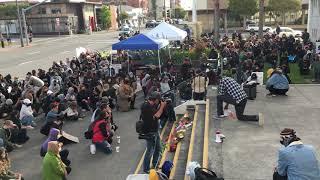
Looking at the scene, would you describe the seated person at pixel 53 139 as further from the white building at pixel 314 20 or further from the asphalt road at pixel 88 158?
the white building at pixel 314 20

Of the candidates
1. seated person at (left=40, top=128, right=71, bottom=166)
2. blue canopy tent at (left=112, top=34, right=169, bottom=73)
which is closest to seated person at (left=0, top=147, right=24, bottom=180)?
seated person at (left=40, top=128, right=71, bottom=166)

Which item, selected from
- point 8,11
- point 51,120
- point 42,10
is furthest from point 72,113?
point 8,11

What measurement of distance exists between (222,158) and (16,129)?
707 cm

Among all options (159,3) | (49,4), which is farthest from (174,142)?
(159,3)

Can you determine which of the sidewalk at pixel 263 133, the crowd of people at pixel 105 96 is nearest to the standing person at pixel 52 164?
the crowd of people at pixel 105 96

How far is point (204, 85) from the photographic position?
15477 millimetres

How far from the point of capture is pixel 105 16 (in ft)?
304

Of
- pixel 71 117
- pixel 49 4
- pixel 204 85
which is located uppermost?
pixel 49 4

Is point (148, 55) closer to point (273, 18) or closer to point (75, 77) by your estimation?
point (75, 77)

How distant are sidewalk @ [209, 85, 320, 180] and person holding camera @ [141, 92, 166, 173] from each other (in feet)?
4.50

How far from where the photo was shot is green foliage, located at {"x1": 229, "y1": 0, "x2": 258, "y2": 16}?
203 feet

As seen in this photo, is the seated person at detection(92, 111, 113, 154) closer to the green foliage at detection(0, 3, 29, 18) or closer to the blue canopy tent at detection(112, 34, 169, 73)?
the blue canopy tent at detection(112, 34, 169, 73)

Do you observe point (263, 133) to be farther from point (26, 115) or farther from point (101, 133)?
point (26, 115)

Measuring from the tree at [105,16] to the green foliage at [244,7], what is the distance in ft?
118
